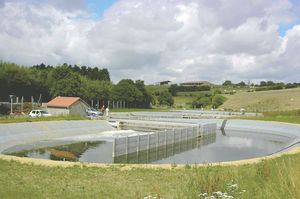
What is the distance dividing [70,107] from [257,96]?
8079cm

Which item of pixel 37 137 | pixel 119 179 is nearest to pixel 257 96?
pixel 37 137

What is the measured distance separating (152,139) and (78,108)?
20054 millimetres

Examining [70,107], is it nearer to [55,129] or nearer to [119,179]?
[55,129]

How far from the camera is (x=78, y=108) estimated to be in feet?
140

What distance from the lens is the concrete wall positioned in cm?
4154

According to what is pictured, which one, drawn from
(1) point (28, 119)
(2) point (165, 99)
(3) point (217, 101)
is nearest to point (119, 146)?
(1) point (28, 119)

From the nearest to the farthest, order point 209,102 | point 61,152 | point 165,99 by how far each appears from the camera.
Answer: point 61,152, point 209,102, point 165,99

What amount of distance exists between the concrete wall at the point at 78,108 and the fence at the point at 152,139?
18.6 metres

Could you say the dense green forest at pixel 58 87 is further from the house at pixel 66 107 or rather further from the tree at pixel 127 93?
the house at pixel 66 107

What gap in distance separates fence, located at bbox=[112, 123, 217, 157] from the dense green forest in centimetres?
4315

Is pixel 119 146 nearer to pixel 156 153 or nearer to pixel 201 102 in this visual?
pixel 156 153

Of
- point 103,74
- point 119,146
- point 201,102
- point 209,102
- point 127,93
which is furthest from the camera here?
point 103,74

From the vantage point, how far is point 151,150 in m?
26.1

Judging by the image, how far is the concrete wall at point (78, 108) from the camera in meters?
41.5
